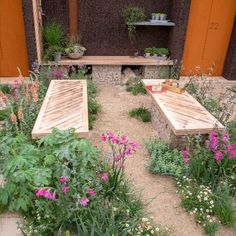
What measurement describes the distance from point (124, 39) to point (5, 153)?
461 cm

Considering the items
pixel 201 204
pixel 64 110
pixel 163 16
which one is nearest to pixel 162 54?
pixel 163 16

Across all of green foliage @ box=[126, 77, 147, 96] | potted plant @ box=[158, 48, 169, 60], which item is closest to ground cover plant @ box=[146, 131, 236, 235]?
green foliage @ box=[126, 77, 147, 96]

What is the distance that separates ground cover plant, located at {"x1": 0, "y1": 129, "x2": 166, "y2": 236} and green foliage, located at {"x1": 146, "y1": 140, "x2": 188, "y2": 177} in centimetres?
73

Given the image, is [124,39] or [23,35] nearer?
[23,35]

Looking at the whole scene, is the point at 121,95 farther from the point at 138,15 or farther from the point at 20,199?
the point at 20,199

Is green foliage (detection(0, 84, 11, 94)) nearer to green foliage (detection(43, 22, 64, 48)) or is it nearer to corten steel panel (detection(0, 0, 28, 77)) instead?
corten steel panel (detection(0, 0, 28, 77))

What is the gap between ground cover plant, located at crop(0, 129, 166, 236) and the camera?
2.34 metres

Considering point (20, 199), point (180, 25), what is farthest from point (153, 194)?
point (180, 25)

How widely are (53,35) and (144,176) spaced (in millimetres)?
3907

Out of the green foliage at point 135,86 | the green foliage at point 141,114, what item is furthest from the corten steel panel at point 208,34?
the green foliage at point 141,114

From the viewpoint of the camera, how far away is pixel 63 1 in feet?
19.4

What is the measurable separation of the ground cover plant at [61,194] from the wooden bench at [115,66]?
3.60 metres

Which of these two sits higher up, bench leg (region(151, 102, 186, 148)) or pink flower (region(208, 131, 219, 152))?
pink flower (region(208, 131, 219, 152))

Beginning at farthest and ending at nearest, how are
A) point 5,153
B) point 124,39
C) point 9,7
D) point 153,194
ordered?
point 124,39 < point 9,7 < point 153,194 < point 5,153
